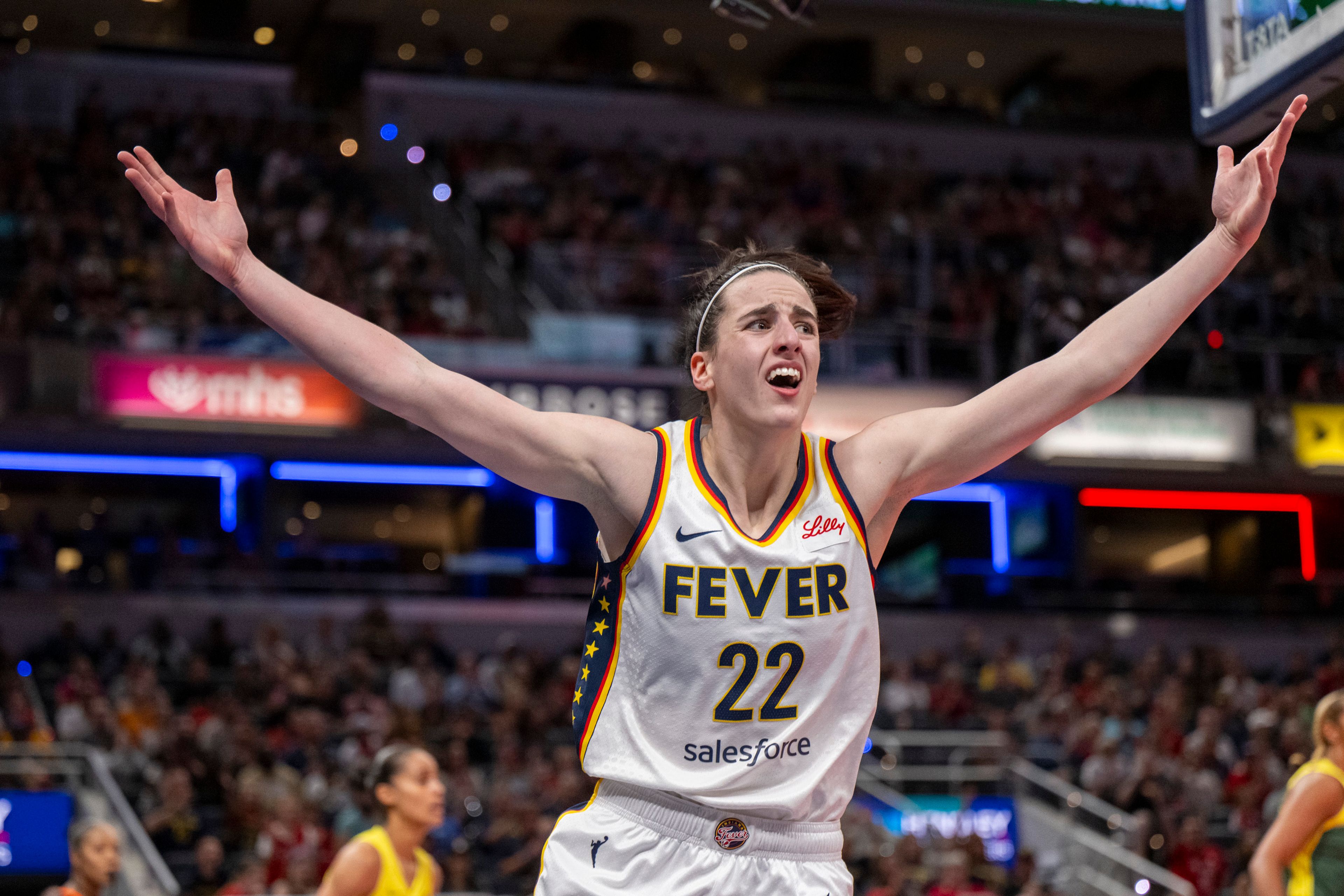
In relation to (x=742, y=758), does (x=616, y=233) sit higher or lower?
higher

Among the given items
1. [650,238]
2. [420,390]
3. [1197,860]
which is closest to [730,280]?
[420,390]

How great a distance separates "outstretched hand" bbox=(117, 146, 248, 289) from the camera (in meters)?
3.25

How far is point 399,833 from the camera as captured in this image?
251 inches

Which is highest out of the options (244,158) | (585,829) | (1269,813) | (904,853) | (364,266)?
(244,158)

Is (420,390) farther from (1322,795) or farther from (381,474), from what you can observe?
(381,474)

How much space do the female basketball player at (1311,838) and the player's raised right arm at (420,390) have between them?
3677mm

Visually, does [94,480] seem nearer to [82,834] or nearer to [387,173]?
[387,173]

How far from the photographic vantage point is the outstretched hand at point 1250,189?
3.33 m

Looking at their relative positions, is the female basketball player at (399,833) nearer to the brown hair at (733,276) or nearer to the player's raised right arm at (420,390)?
the brown hair at (733,276)

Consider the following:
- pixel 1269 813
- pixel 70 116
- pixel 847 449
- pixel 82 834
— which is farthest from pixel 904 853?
pixel 70 116

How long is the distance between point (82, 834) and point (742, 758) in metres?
4.72

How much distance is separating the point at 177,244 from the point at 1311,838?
1540cm

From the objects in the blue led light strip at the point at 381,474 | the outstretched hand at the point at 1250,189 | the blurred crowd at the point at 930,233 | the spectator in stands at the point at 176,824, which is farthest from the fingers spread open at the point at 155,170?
the blue led light strip at the point at 381,474

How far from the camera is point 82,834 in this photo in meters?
6.80
